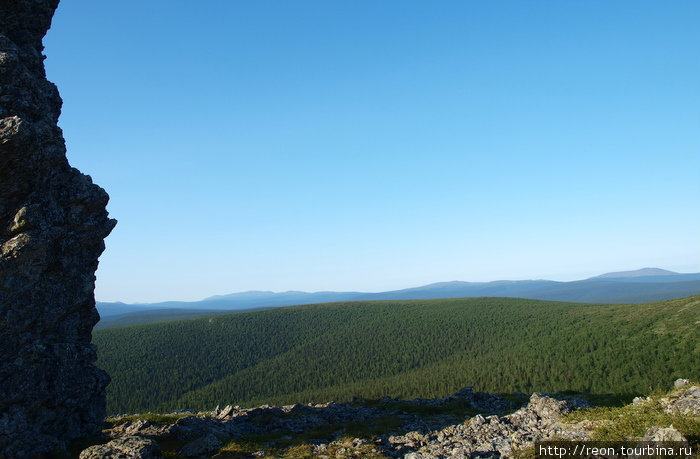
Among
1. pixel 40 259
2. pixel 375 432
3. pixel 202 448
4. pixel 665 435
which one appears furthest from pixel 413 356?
pixel 40 259

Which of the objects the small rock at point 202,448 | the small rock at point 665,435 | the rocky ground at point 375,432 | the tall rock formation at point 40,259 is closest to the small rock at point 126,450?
the rocky ground at point 375,432

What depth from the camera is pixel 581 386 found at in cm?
8456

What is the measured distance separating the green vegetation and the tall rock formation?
219 ft

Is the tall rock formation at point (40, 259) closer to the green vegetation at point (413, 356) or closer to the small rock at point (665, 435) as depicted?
the small rock at point (665, 435)

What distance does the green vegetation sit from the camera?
87938mm

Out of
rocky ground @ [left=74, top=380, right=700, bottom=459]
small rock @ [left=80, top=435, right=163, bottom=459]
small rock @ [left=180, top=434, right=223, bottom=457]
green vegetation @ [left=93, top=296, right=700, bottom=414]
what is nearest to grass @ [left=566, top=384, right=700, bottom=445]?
rocky ground @ [left=74, top=380, right=700, bottom=459]

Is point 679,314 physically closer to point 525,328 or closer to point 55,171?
point 525,328

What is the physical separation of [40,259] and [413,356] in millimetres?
135975

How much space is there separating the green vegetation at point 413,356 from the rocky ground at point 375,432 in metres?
40.8

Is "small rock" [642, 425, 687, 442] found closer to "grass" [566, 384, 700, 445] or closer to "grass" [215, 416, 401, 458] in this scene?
"grass" [566, 384, 700, 445]

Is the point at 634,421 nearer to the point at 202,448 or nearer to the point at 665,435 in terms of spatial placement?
the point at 665,435

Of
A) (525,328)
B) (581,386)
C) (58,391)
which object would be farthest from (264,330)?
(58,391)

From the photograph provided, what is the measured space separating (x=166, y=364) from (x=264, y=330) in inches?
2195

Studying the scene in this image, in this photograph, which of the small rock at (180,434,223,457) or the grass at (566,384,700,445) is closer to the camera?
the grass at (566,384,700,445)
